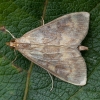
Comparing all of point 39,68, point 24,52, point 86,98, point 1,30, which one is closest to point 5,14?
point 1,30

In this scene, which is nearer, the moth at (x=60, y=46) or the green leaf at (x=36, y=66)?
the green leaf at (x=36, y=66)

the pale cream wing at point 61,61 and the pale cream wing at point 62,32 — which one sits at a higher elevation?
the pale cream wing at point 62,32

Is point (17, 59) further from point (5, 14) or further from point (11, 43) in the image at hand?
point (5, 14)

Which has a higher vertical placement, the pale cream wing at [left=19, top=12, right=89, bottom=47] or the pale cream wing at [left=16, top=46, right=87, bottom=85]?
the pale cream wing at [left=19, top=12, right=89, bottom=47]

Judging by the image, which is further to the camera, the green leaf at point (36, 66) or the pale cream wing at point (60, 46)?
the pale cream wing at point (60, 46)

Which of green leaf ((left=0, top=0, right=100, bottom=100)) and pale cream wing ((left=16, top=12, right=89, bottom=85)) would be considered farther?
pale cream wing ((left=16, top=12, right=89, bottom=85))

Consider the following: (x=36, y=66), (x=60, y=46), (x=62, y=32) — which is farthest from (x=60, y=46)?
(x=36, y=66)
